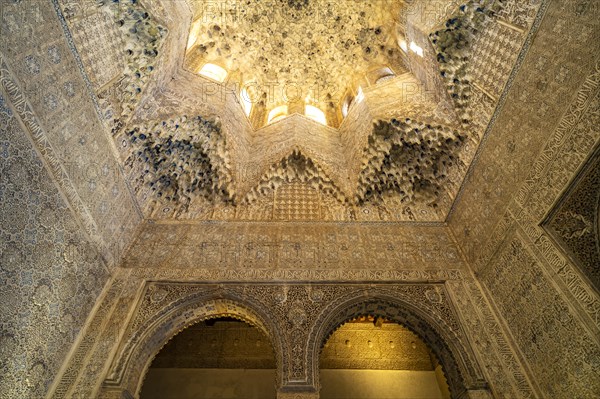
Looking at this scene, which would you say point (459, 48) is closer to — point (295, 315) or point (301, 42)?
point (295, 315)

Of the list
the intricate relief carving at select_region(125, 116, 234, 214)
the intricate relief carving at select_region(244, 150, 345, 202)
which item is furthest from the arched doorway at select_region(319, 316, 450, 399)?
the intricate relief carving at select_region(125, 116, 234, 214)

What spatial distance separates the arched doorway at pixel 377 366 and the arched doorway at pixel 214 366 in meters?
1.05

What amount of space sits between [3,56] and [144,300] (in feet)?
8.93

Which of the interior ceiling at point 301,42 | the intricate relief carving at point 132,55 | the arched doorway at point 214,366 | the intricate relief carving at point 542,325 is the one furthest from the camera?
the interior ceiling at point 301,42

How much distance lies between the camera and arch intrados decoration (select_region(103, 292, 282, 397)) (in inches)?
134

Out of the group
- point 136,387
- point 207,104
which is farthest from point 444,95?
point 136,387

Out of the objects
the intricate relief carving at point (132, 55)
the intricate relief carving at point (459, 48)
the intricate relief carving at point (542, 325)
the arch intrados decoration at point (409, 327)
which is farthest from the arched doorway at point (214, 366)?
the intricate relief carving at point (459, 48)

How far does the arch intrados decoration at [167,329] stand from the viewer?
3402 mm

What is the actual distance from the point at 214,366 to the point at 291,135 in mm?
4220

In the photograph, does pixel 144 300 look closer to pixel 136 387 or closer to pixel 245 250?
pixel 136 387

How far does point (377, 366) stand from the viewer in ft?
18.9

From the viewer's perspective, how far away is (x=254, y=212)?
5.22m

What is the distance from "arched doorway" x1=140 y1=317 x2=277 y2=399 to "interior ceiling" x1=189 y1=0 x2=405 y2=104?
5.15 m

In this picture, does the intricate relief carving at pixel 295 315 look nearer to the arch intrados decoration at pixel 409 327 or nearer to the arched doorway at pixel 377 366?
the arch intrados decoration at pixel 409 327
